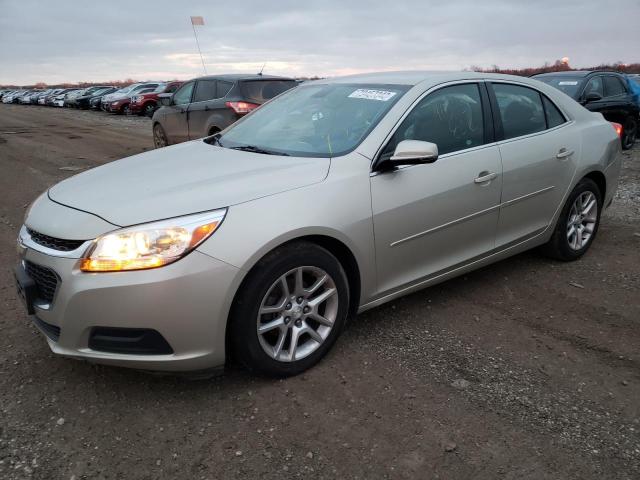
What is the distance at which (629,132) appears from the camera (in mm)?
10672

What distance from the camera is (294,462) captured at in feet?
7.50

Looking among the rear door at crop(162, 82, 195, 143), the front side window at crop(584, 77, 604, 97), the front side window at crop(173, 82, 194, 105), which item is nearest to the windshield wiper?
the rear door at crop(162, 82, 195, 143)

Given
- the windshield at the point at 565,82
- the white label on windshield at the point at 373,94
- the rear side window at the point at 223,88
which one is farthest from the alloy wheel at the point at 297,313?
the windshield at the point at 565,82

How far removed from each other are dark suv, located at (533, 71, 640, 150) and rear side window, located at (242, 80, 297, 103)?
4765mm

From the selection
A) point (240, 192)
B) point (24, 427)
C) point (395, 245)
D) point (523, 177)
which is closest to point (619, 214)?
point (523, 177)

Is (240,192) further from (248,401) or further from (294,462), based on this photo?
(294,462)

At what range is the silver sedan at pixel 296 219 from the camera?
2.43m

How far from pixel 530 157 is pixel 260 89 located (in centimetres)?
→ 619

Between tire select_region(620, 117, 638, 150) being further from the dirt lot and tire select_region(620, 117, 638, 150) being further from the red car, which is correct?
the red car

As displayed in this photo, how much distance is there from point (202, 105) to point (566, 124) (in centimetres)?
684

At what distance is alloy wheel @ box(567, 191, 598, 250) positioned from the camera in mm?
4438

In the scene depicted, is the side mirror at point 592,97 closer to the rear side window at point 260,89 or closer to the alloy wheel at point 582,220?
the rear side window at point 260,89

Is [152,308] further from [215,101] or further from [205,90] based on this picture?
[205,90]

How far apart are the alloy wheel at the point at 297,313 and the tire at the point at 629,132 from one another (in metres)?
9.87
